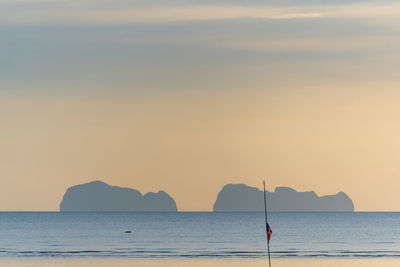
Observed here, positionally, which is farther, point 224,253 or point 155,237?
point 155,237

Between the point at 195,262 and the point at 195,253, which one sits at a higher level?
the point at 195,253

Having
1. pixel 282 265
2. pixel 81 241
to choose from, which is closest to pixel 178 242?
pixel 81 241

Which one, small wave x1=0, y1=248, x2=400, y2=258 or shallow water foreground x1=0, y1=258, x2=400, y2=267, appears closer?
shallow water foreground x1=0, y1=258, x2=400, y2=267

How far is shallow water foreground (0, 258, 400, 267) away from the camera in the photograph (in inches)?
3506

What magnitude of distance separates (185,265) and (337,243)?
158 ft

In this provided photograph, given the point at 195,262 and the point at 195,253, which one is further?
the point at 195,253

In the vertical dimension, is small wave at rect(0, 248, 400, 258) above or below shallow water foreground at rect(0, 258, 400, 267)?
above

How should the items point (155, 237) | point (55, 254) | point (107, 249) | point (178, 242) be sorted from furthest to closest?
point (155, 237), point (178, 242), point (107, 249), point (55, 254)

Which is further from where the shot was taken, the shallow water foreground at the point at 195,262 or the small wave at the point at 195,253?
the small wave at the point at 195,253

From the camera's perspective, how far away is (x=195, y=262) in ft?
303

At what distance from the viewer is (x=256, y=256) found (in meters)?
101

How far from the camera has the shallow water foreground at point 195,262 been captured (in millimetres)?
89062

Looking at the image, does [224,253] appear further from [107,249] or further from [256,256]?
[107,249]

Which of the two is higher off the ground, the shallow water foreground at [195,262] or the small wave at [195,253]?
the small wave at [195,253]
